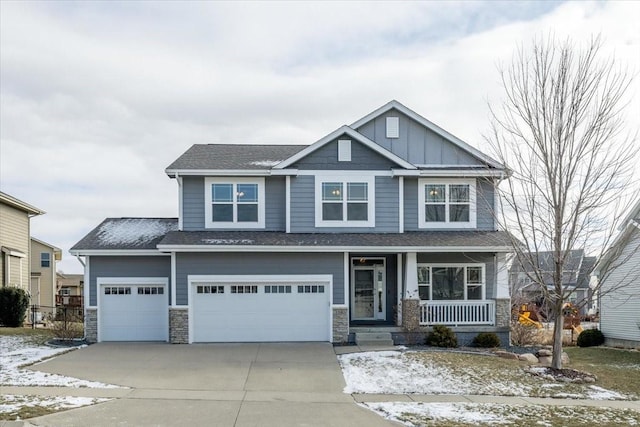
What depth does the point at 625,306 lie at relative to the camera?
73.8 ft

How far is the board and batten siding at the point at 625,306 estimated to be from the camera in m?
21.7

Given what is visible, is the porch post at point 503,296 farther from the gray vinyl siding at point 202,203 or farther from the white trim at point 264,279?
the gray vinyl siding at point 202,203

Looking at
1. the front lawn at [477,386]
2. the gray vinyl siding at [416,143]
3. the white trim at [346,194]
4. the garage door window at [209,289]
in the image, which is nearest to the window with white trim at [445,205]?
the gray vinyl siding at [416,143]

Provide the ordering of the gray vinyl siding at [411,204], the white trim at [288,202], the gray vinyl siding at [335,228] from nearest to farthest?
the white trim at [288,202] → the gray vinyl siding at [335,228] → the gray vinyl siding at [411,204]

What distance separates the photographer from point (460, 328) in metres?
18.4

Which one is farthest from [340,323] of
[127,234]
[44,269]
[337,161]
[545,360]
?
[44,269]

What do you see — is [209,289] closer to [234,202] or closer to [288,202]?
[234,202]

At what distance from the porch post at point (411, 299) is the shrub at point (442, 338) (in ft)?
2.22

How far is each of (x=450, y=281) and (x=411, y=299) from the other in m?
2.38

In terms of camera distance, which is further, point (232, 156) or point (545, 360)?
point (232, 156)

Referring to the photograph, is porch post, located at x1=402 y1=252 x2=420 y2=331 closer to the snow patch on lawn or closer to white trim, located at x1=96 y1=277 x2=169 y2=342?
white trim, located at x1=96 y1=277 x2=169 y2=342

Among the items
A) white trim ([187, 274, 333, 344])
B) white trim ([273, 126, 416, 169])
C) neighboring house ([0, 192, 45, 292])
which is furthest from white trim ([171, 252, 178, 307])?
neighboring house ([0, 192, 45, 292])

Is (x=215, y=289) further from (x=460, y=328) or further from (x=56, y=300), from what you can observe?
(x=56, y=300)

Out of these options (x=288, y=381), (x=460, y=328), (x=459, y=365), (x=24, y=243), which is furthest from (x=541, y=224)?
(x=24, y=243)
